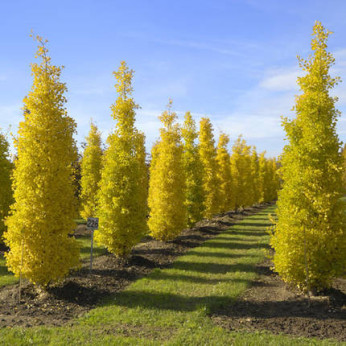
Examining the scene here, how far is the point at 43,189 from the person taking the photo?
10773 mm

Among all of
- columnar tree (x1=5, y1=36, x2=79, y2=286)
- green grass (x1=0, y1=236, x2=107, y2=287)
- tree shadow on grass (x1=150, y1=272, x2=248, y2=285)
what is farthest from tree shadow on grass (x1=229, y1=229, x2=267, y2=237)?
columnar tree (x1=5, y1=36, x2=79, y2=286)

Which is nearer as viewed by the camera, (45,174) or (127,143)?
(45,174)

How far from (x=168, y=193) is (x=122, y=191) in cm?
525

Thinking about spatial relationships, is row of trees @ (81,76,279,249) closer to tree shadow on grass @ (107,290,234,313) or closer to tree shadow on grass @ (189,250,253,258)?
tree shadow on grass @ (189,250,253,258)

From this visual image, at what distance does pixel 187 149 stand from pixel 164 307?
16.7 metres

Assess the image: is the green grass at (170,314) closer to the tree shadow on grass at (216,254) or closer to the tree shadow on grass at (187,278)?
the tree shadow on grass at (187,278)

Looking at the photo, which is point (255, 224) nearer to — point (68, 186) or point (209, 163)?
point (209, 163)

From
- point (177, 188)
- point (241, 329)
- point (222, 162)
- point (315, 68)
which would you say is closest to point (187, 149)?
point (177, 188)

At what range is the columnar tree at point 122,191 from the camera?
14.8 metres

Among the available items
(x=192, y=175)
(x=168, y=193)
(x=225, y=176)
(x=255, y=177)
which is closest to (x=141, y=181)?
(x=168, y=193)

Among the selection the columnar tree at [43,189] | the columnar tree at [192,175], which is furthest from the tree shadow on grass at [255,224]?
the columnar tree at [43,189]

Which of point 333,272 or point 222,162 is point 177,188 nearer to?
point 333,272

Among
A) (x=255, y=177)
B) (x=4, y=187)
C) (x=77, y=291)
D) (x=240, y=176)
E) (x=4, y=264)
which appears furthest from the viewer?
(x=255, y=177)

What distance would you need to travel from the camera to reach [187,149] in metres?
25.2
